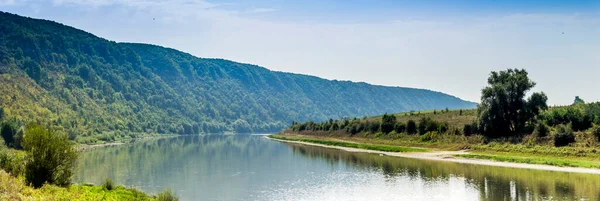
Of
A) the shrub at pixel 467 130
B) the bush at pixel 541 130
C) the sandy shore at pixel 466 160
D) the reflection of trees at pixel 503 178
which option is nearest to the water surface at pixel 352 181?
the reflection of trees at pixel 503 178

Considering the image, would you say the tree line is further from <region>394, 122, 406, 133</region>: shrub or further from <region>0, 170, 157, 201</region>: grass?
<region>0, 170, 157, 201</region>: grass

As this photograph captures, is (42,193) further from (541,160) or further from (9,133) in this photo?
(9,133)

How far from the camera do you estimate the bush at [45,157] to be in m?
32.0

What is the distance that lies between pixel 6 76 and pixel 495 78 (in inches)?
5535

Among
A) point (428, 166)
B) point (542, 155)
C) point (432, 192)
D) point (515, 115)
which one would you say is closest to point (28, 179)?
point (432, 192)

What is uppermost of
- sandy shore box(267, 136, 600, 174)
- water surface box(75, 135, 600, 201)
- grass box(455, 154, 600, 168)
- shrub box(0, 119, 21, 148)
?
shrub box(0, 119, 21, 148)

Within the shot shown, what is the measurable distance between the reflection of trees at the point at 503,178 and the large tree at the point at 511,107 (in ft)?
47.0

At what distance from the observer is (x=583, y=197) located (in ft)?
117

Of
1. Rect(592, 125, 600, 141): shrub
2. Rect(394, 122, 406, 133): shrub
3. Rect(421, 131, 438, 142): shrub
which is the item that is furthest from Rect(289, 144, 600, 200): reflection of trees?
Rect(394, 122, 406, 133): shrub

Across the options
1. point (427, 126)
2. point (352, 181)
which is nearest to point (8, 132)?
point (352, 181)

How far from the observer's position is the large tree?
73938 millimetres

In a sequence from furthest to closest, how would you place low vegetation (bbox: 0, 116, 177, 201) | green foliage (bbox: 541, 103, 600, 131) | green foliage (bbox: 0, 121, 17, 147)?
green foliage (bbox: 0, 121, 17, 147), green foliage (bbox: 541, 103, 600, 131), low vegetation (bbox: 0, 116, 177, 201)

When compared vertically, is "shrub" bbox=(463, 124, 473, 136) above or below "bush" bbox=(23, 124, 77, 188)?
above

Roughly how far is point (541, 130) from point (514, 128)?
806 cm
